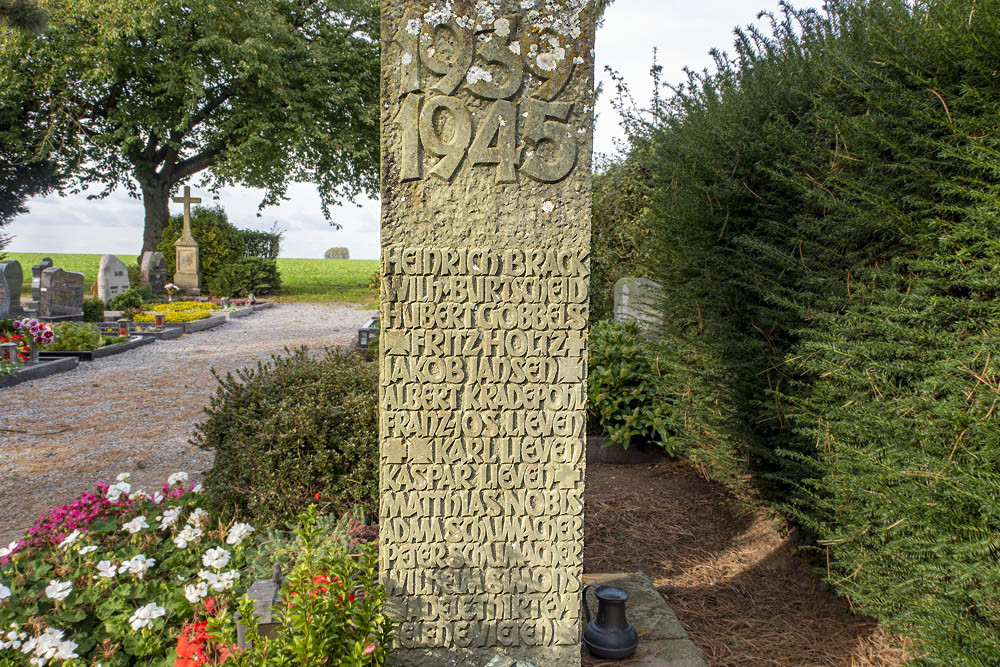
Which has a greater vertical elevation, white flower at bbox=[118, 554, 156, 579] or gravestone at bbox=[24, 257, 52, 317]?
gravestone at bbox=[24, 257, 52, 317]

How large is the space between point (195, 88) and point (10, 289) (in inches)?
305

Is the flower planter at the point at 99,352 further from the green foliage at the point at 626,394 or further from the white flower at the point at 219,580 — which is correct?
the white flower at the point at 219,580

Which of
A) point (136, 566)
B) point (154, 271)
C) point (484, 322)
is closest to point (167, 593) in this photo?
point (136, 566)

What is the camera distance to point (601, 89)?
Result: 8.83m

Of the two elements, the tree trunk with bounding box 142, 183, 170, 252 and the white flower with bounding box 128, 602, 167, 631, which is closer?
the white flower with bounding box 128, 602, 167, 631

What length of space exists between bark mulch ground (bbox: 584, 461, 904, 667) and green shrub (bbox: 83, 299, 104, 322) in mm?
13065

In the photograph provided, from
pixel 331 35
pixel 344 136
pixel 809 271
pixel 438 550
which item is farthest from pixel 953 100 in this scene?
pixel 331 35

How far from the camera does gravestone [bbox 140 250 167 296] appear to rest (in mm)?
20078

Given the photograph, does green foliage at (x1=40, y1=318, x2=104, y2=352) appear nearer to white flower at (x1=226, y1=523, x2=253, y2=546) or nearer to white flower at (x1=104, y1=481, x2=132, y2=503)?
white flower at (x1=104, y1=481, x2=132, y2=503)

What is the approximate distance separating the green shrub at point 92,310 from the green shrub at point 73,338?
3464 mm

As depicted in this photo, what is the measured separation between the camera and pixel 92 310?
13.9m

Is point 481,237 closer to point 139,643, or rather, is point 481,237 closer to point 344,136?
point 139,643

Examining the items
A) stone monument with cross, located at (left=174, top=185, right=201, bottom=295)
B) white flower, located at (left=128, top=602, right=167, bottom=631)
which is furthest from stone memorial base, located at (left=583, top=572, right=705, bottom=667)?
stone monument with cross, located at (left=174, top=185, right=201, bottom=295)

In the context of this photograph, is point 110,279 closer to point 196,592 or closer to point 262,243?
point 262,243
